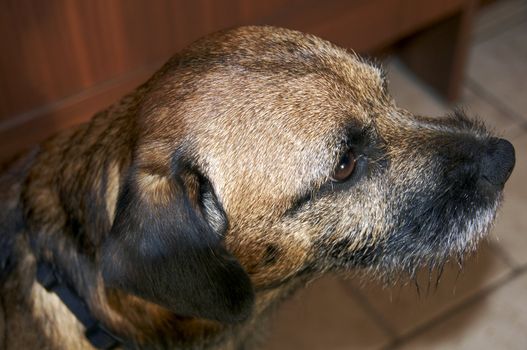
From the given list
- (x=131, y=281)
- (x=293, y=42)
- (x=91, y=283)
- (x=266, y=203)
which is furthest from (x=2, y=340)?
(x=293, y=42)

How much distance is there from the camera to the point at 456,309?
2707 mm

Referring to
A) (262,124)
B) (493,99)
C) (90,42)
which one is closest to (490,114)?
(493,99)

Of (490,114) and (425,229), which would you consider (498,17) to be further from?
(425,229)

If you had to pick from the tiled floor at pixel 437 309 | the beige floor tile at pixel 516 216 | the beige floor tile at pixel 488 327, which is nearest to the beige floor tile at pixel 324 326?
the tiled floor at pixel 437 309

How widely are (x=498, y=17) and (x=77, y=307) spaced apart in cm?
287

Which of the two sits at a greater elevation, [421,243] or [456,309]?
[421,243]

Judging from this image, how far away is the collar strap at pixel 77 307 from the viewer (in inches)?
Result: 66.4

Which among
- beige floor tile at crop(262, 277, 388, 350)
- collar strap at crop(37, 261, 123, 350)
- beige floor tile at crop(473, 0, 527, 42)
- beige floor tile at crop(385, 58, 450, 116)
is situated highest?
collar strap at crop(37, 261, 123, 350)

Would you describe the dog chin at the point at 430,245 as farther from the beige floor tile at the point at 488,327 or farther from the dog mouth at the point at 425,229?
the beige floor tile at the point at 488,327

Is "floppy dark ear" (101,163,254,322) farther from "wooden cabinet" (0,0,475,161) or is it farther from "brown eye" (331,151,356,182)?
"wooden cabinet" (0,0,475,161)

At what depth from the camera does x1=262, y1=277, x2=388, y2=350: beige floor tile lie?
2646 mm

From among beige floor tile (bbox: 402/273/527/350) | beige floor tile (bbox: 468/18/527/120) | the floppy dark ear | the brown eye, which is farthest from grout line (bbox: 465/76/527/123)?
the floppy dark ear

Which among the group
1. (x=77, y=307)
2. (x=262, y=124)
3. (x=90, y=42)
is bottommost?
(x=77, y=307)

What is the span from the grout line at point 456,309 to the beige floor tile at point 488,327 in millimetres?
12
